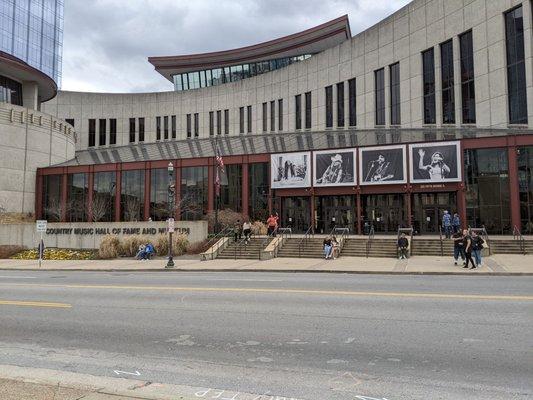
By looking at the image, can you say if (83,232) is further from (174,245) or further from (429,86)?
(429,86)

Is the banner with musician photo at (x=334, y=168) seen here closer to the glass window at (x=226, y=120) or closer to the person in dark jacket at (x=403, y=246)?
the person in dark jacket at (x=403, y=246)

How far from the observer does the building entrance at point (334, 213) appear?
3806cm

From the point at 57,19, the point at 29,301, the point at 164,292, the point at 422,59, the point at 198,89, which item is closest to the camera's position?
the point at 29,301

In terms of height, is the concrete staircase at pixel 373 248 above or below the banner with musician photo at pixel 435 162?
below

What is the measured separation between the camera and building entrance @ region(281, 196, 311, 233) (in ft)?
129

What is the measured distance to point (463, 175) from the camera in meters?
33.8

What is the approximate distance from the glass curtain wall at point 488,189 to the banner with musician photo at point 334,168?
8.12m

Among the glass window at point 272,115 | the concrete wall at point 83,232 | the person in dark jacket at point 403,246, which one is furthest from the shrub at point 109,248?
the glass window at point 272,115

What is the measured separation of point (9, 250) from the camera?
34656 millimetres

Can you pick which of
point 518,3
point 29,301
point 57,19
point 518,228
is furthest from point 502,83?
point 57,19

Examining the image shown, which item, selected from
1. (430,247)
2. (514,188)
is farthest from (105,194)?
(514,188)

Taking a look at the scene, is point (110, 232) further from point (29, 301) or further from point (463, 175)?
point (463, 175)

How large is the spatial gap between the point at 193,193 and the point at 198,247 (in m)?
12.7

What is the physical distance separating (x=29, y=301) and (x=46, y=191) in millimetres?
40880
